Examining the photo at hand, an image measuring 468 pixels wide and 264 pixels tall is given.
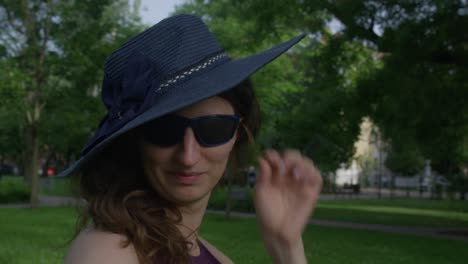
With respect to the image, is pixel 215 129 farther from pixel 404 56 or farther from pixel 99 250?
pixel 404 56

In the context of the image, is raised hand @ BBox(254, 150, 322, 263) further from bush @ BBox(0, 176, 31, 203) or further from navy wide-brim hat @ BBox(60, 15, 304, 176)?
bush @ BBox(0, 176, 31, 203)

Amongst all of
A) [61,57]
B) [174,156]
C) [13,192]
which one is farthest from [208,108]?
[13,192]

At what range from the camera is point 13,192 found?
24.9 metres

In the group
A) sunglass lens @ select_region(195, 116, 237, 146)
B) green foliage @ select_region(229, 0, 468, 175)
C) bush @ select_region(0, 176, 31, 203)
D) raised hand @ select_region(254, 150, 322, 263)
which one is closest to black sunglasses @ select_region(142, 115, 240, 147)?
sunglass lens @ select_region(195, 116, 237, 146)

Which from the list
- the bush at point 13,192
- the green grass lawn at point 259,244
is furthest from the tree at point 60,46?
the green grass lawn at point 259,244

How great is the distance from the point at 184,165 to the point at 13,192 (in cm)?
2507

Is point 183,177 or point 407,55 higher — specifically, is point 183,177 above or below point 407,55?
below

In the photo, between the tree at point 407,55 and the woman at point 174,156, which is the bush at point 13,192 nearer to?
the tree at point 407,55

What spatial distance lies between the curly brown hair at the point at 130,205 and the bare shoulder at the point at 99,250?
0.02 meters

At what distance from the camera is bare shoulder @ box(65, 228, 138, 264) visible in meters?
1.33

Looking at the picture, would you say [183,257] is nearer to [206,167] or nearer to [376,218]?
[206,167]

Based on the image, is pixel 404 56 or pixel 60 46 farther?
pixel 60 46

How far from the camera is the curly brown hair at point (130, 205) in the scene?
1.47 m

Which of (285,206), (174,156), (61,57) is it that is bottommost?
(285,206)
